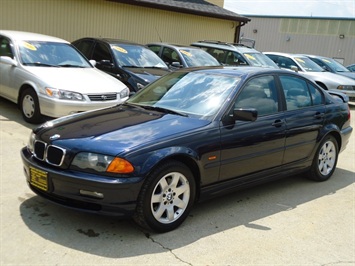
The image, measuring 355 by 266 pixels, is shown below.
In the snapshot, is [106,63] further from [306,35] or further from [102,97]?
[306,35]

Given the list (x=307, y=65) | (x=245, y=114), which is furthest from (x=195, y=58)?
(x=245, y=114)

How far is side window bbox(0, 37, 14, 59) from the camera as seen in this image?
8210mm

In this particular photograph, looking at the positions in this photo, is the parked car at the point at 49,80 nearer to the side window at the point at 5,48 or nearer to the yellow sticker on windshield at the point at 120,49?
the side window at the point at 5,48

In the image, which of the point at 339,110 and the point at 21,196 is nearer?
the point at 21,196

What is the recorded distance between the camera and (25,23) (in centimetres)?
1183

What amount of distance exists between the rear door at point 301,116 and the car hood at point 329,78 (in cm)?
898

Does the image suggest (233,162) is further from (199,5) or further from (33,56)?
(199,5)

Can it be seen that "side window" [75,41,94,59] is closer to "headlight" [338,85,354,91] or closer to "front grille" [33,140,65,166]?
"front grille" [33,140,65,166]

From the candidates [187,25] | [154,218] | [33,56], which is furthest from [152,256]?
[187,25]

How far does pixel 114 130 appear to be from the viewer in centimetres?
396

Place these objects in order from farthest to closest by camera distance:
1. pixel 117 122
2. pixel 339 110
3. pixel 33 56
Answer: pixel 33 56
pixel 339 110
pixel 117 122

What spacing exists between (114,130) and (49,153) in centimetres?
62

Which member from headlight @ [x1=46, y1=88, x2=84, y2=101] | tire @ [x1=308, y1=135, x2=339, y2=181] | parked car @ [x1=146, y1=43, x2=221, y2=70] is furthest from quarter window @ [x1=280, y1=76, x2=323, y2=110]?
parked car @ [x1=146, y1=43, x2=221, y2=70]

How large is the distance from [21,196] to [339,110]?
4.38 meters
